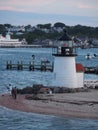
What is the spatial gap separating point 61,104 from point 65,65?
6995 millimetres

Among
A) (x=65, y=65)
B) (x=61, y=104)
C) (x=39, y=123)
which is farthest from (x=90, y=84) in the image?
(x=39, y=123)

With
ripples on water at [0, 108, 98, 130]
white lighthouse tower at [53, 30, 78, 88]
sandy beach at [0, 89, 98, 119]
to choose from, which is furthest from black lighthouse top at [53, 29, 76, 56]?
ripples on water at [0, 108, 98, 130]

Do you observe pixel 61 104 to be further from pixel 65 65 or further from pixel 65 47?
pixel 65 47

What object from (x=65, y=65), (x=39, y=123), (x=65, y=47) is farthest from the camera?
(x=65, y=47)

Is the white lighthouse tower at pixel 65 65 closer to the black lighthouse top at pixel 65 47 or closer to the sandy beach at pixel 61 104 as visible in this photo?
the black lighthouse top at pixel 65 47

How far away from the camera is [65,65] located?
43.6m

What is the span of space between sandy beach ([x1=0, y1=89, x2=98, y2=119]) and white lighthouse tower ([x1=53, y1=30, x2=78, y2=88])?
212 centimetres

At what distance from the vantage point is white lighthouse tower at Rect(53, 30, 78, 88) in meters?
43.7

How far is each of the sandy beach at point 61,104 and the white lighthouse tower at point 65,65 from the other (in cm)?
212

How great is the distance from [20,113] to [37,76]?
37778 mm

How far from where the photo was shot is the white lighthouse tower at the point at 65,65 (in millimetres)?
43688

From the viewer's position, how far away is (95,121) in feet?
107

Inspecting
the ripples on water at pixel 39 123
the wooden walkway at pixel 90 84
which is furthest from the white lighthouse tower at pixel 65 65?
the ripples on water at pixel 39 123

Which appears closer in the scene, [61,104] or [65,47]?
[61,104]
